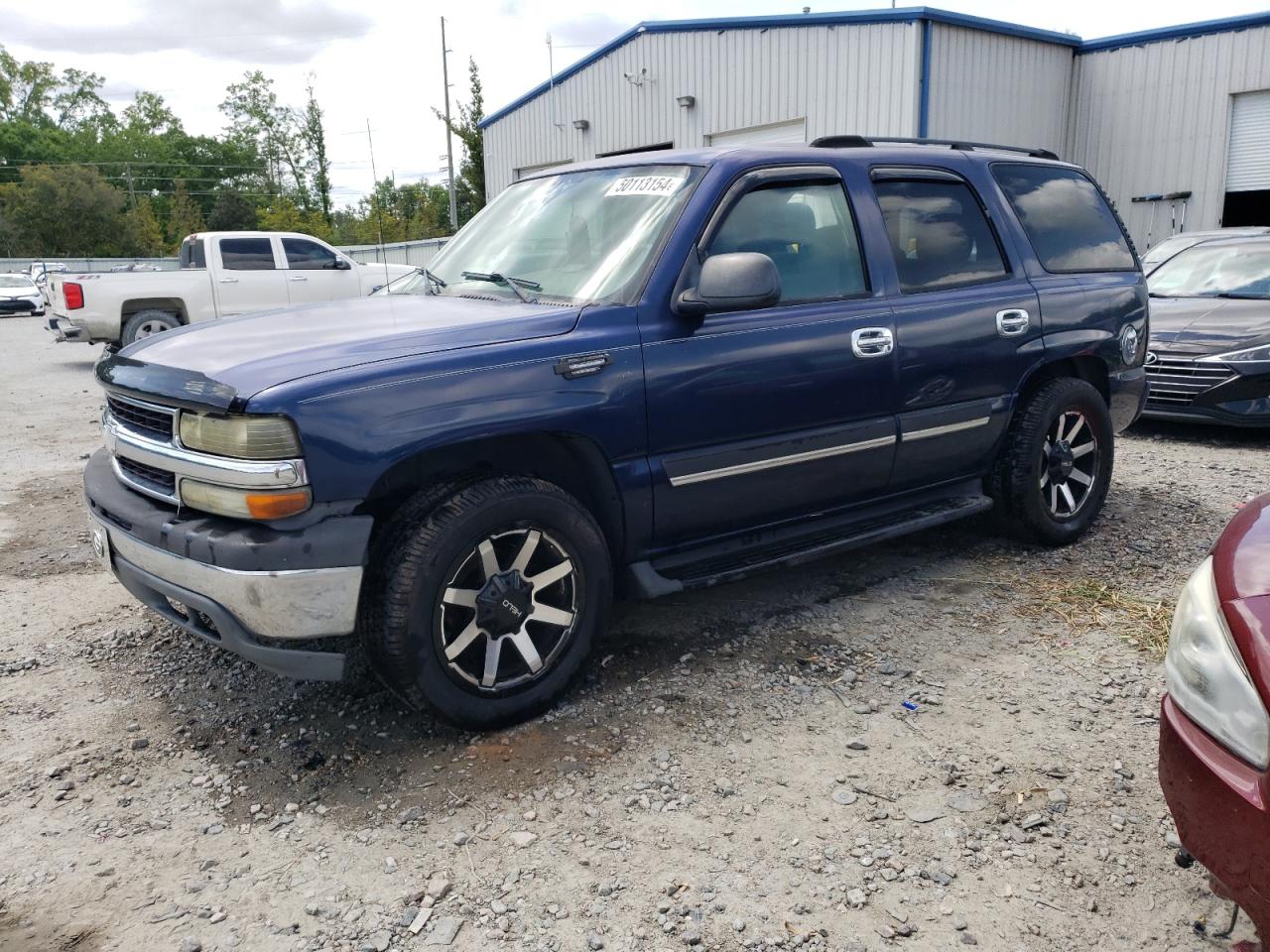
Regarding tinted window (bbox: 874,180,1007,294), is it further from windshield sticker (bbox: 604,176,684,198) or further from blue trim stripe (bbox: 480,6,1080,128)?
blue trim stripe (bbox: 480,6,1080,128)

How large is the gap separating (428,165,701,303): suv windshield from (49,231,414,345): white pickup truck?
27.6ft

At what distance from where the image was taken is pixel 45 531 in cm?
568

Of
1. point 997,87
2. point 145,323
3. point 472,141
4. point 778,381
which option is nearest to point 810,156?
point 778,381

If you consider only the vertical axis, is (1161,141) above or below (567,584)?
above

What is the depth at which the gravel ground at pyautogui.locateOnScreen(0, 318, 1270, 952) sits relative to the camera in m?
2.43

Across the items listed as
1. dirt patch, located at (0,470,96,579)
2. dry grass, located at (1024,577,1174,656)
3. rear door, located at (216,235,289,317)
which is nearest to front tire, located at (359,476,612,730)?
dry grass, located at (1024,577,1174,656)

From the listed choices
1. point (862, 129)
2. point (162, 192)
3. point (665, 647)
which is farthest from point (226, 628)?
point (162, 192)

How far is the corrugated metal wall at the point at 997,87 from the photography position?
47.5ft

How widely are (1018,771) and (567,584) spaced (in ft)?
4.98

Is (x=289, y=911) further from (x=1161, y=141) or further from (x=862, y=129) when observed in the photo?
(x=1161, y=141)

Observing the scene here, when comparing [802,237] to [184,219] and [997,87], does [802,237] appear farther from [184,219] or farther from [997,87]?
[184,219]

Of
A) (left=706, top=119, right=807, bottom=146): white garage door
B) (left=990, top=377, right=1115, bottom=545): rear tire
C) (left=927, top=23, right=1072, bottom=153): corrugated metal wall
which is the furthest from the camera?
(left=706, top=119, right=807, bottom=146): white garage door

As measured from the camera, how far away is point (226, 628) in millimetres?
2922

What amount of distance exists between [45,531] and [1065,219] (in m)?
5.77
